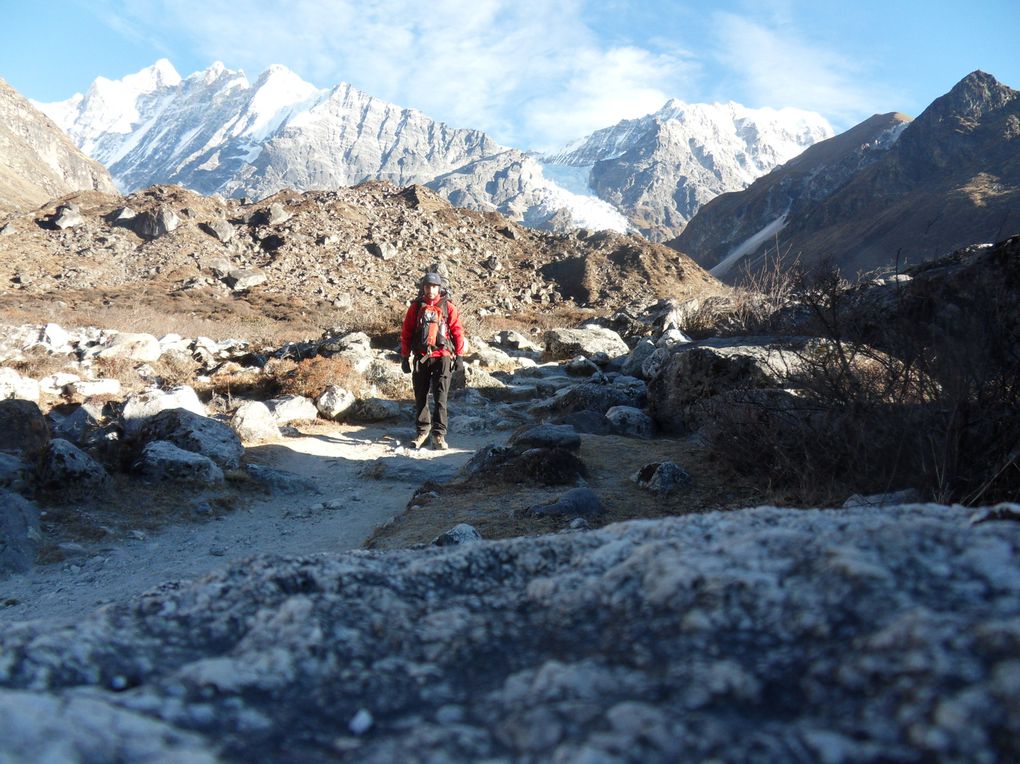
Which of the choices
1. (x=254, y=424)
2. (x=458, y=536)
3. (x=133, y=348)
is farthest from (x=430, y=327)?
(x=133, y=348)

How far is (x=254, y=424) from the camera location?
864 centimetres

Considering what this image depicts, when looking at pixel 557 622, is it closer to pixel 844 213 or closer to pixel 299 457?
pixel 299 457

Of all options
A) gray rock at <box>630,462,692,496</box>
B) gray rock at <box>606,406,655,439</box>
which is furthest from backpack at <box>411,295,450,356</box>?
gray rock at <box>630,462,692,496</box>

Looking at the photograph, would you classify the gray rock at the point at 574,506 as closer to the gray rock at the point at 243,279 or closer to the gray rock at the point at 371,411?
the gray rock at the point at 371,411

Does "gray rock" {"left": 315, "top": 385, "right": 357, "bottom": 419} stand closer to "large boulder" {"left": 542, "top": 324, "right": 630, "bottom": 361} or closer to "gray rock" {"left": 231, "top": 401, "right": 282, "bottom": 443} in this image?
"gray rock" {"left": 231, "top": 401, "right": 282, "bottom": 443}

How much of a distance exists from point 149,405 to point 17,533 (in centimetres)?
351

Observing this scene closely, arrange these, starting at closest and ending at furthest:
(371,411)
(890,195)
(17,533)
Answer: (17,533) → (371,411) → (890,195)

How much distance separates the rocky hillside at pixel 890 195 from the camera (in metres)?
63.4

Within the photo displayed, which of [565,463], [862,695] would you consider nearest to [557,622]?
[862,695]

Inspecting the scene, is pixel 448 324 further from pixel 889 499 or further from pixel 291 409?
pixel 889 499

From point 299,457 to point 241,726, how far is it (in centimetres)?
759

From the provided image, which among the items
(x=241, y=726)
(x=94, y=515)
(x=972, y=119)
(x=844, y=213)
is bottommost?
(x=94, y=515)

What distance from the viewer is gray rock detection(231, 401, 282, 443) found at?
8.52m

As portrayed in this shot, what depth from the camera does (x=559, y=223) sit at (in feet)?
582
